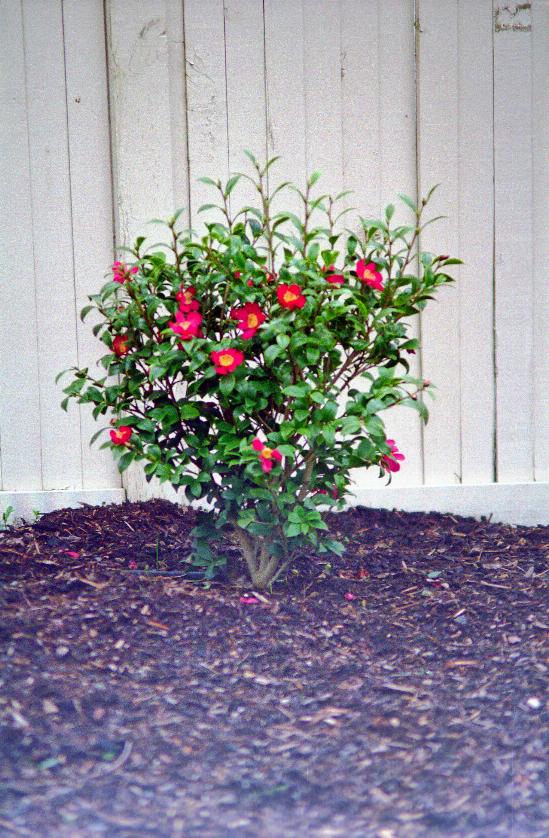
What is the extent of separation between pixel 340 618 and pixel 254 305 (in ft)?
2.89

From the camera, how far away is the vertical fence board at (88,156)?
10.3 feet

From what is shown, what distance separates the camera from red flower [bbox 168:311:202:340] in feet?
7.30

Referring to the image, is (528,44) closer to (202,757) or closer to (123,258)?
(123,258)

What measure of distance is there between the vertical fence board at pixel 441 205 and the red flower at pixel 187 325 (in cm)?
130

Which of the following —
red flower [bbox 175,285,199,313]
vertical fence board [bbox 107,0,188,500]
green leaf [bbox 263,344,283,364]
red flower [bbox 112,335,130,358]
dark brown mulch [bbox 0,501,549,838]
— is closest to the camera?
dark brown mulch [bbox 0,501,549,838]

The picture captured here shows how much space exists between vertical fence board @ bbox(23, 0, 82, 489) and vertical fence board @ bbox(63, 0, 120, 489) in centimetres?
3

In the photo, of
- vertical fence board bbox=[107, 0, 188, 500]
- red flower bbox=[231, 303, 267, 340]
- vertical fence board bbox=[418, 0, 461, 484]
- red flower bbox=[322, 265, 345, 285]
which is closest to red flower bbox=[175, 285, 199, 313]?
red flower bbox=[231, 303, 267, 340]

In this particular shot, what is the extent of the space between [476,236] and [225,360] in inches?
59.4

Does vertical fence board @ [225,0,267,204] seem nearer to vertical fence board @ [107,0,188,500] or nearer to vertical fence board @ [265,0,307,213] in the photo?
vertical fence board @ [265,0,307,213]

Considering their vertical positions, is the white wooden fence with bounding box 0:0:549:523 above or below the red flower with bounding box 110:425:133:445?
above

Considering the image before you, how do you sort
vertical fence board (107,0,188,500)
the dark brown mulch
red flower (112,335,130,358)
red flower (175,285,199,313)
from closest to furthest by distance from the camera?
the dark brown mulch → red flower (175,285,199,313) → red flower (112,335,130,358) → vertical fence board (107,0,188,500)

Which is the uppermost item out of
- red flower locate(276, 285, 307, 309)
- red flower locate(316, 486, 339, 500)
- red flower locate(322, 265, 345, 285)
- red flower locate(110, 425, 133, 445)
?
red flower locate(322, 265, 345, 285)

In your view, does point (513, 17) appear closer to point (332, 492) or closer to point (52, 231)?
point (52, 231)

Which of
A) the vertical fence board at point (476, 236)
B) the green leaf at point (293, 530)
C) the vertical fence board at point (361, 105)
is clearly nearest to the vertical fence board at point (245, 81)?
the vertical fence board at point (361, 105)
